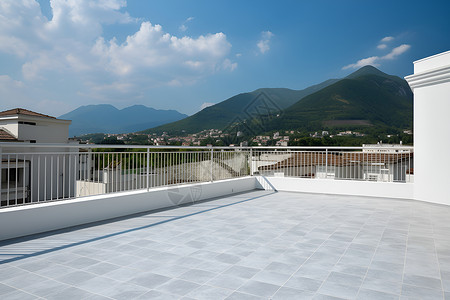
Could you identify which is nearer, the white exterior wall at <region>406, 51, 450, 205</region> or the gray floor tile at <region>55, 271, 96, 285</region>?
the gray floor tile at <region>55, 271, 96, 285</region>

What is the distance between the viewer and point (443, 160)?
21.7 feet

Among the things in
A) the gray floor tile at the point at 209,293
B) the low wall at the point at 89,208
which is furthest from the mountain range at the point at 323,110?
the gray floor tile at the point at 209,293

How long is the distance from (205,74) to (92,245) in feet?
286

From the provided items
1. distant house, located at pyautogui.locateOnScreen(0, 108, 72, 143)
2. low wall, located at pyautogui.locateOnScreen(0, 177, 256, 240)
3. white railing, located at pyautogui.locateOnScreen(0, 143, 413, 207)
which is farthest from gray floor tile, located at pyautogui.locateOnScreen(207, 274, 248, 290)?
distant house, located at pyautogui.locateOnScreen(0, 108, 72, 143)

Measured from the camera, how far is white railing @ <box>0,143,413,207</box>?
16.9ft

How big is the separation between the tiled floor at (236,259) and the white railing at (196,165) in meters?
1.00

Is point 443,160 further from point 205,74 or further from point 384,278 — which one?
point 205,74

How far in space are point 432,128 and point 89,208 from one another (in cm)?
772

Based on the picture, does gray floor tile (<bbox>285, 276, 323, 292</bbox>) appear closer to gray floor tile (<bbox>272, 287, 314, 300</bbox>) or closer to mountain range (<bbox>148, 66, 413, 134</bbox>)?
gray floor tile (<bbox>272, 287, 314, 300</bbox>)

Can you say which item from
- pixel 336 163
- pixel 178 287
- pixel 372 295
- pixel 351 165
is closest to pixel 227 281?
pixel 178 287

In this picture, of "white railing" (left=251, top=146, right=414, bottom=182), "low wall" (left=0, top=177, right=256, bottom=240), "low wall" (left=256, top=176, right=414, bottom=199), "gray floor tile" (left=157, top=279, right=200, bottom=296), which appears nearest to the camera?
"gray floor tile" (left=157, top=279, right=200, bottom=296)

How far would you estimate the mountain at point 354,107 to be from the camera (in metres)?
24.1

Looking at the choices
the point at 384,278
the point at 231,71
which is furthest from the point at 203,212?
the point at 231,71

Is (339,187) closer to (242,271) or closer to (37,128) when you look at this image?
(242,271)
